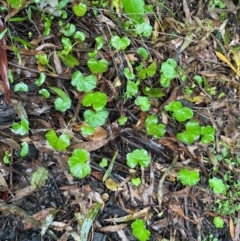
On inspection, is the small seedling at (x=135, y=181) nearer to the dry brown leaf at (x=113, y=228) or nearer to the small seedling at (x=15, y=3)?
the dry brown leaf at (x=113, y=228)

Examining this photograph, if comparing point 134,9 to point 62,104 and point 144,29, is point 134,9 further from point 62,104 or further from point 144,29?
point 62,104

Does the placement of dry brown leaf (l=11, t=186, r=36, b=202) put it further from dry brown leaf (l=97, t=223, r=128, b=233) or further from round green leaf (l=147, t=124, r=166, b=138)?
round green leaf (l=147, t=124, r=166, b=138)

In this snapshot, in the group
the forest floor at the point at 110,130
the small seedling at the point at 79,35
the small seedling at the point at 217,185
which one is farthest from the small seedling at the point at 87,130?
the small seedling at the point at 217,185

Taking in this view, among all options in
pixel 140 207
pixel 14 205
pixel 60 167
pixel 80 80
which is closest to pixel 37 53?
pixel 80 80

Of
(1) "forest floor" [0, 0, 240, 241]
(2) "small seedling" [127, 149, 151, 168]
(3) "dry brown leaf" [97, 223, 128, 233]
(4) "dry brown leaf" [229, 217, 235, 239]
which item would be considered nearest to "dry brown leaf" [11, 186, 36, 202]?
(1) "forest floor" [0, 0, 240, 241]

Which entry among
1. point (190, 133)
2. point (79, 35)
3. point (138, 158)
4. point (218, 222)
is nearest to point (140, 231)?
point (138, 158)

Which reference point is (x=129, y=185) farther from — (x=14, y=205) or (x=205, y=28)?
(x=205, y=28)
